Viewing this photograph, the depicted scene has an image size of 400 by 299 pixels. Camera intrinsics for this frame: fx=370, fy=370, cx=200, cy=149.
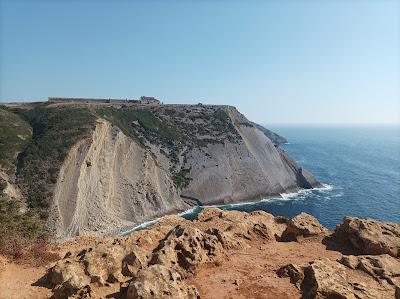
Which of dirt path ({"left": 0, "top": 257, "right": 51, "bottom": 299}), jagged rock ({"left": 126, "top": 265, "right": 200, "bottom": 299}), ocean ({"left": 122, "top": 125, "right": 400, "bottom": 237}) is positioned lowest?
ocean ({"left": 122, "top": 125, "right": 400, "bottom": 237})

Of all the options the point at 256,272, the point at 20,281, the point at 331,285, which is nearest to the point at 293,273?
the point at 256,272

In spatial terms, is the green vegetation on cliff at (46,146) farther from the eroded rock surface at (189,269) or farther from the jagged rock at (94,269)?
the eroded rock surface at (189,269)

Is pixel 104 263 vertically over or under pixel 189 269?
over

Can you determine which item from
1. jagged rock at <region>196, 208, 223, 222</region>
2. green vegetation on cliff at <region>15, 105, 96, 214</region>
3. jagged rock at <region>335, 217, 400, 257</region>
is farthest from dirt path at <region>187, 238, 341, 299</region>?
green vegetation on cliff at <region>15, 105, 96, 214</region>

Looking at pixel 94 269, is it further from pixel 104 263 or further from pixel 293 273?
pixel 293 273

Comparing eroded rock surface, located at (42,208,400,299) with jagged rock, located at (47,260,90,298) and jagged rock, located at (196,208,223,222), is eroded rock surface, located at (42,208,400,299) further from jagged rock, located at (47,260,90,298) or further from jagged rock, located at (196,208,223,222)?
jagged rock, located at (196,208,223,222)
